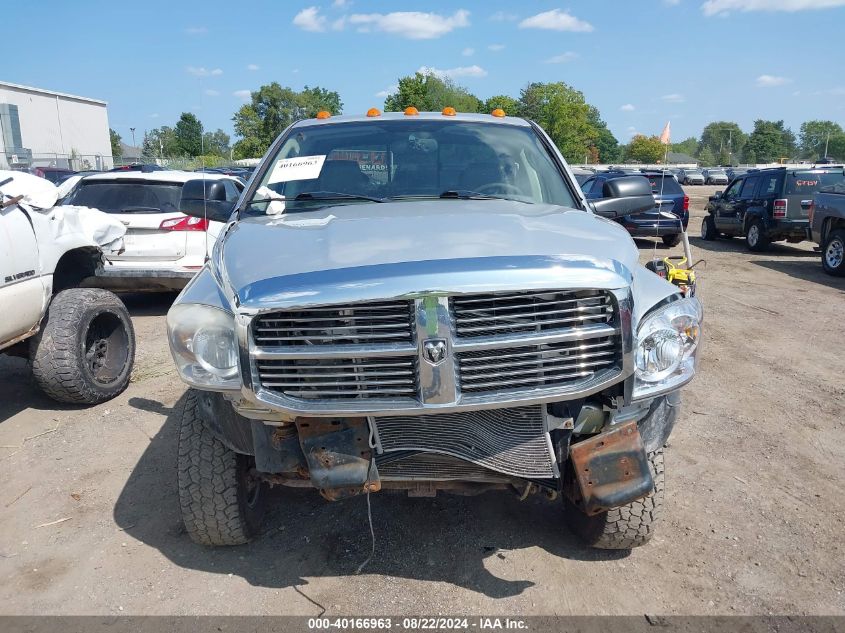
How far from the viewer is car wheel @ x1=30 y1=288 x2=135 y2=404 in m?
4.84

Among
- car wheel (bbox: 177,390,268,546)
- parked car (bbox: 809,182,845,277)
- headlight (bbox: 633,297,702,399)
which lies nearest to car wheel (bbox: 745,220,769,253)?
parked car (bbox: 809,182,845,277)

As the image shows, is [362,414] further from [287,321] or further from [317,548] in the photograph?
[317,548]

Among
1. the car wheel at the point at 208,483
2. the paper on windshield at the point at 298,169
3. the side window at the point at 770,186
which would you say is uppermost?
the paper on windshield at the point at 298,169

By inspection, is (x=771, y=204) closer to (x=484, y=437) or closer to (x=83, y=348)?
(x=83, y=348)

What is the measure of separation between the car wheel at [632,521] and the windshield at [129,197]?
21.2 feet

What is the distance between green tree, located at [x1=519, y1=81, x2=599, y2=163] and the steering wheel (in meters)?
85.5

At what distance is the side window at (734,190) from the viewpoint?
15.9 metres

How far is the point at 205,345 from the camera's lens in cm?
263

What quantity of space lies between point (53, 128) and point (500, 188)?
58.7 meters

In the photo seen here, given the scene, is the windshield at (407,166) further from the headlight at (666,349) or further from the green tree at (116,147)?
the green tree at (116,147)

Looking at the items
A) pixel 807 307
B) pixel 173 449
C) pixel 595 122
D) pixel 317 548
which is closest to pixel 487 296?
pixel 317 548

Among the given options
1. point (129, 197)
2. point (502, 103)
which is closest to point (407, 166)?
point (129, 197)

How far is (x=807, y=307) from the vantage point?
9164mm

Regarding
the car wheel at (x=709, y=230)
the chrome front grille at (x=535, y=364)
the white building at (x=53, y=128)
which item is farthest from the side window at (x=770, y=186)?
the white building at (x=53, y=128)
